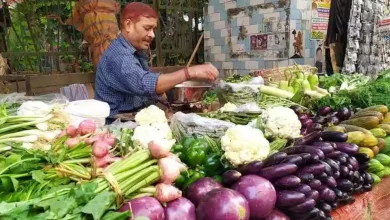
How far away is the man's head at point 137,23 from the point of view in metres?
3.17

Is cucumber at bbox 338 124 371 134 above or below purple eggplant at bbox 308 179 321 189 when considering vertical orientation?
above

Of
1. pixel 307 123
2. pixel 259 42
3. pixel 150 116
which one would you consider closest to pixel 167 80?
pixel 150 116

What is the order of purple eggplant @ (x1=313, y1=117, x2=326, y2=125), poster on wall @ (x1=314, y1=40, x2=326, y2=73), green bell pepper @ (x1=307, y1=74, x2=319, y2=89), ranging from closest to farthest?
purple eggplant @ (x1=313, y1=117, x2=326, y2=125) < green bell pepper @ (x1=307, y1=74, x2=319, y2=89) < poster on wall @ (x1=314, y1=40, x2=326, y2=73)

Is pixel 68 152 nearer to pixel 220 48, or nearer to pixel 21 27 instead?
pixel 21 27

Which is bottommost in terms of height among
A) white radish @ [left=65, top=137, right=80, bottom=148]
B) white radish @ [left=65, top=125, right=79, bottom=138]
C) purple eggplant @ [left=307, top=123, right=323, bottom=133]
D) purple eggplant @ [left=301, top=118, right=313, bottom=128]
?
purple eggplant @ [left=307, top=123, right=323, bottom=133]

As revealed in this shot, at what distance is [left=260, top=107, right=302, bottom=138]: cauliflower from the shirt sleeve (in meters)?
1.03

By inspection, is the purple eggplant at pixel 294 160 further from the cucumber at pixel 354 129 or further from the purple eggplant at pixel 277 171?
the cucumber at pixel 354 129

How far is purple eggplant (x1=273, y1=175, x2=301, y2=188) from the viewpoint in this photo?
1.80m

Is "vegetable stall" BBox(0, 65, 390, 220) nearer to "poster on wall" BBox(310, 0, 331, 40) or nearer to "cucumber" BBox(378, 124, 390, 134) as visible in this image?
"cucumber" BBox(378, 124, 390, 134)

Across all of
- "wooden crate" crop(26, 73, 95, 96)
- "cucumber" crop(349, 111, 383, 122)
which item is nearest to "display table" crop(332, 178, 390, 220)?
"cucumber" crop(349, 111, 383, 122)

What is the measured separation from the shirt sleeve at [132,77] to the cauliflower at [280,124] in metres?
1.03

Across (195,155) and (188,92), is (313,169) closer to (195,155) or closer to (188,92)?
(195,155)

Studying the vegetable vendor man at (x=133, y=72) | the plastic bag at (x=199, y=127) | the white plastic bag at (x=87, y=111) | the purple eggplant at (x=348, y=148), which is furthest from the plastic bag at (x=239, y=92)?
the white plastic bag at (x=87, y=111)

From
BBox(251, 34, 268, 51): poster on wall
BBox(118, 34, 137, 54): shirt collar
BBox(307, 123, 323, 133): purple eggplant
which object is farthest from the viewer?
BBox(251, 34, 268, 51): poster on wall
